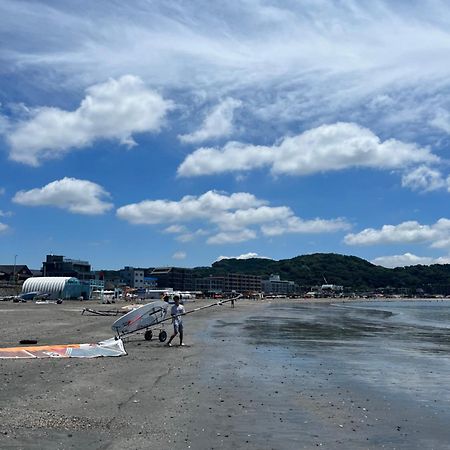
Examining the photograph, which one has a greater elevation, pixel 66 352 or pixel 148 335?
pixel 148 335

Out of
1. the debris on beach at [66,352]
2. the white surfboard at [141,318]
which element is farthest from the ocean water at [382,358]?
the debris on beach at [66,352]

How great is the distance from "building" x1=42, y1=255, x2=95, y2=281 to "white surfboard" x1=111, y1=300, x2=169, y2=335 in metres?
159

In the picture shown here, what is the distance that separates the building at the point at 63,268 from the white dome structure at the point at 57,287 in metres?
66.1

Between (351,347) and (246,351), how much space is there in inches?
219

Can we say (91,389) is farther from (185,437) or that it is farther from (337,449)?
(337,449)

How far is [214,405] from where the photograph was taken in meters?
10.9

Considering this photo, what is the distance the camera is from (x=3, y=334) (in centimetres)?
2548

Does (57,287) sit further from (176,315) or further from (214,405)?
(214,405)

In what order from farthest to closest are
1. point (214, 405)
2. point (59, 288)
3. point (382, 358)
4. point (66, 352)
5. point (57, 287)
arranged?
point (57, 287), point (59, 288), point (382, 358), point (66, 352), point (214, 405)

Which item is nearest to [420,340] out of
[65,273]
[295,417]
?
[295,417]

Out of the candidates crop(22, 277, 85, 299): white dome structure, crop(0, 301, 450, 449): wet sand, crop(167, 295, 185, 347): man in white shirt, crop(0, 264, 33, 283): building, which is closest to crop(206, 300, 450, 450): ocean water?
crop(0, 301, 450, 449): wet sand

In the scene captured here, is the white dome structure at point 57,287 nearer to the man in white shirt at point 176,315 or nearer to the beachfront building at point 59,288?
the beachfront building at point 59,288

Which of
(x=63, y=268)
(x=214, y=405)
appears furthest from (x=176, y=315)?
(x=63, y=268)

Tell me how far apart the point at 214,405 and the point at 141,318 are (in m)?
13.0
